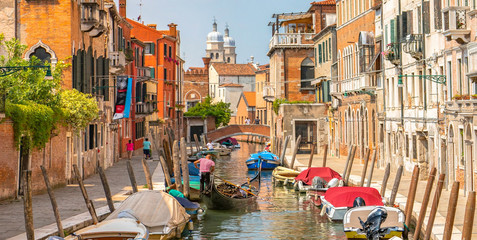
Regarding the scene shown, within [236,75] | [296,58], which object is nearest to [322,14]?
[296,58]

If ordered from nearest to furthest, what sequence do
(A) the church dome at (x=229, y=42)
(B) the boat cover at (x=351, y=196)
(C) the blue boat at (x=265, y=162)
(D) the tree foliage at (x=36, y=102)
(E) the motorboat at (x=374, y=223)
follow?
(E) the motorboat at (x=374, y=223) → (B) the boat cover at (x=351, y=196) → (D) the tree foliage at (x=36, y=102) → (C) the blue boat at (x=265, y=162) → (A) the church dome at (x=229, y=42)

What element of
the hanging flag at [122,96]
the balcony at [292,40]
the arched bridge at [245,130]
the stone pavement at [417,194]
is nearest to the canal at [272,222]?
the stone pavement at [417,194]

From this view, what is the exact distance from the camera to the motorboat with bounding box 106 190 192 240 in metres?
13.9

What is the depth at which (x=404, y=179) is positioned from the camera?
2264 centimetres

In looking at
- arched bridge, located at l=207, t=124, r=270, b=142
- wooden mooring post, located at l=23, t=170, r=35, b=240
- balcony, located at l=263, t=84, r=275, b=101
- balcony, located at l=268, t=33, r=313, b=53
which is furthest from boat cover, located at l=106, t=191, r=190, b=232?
arched bridge, located at l=207, t=124, r=270, b=142

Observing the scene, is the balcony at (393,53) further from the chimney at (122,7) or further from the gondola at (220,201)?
the chimney at (122,7)

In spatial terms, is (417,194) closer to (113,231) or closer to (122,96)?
(113,231)

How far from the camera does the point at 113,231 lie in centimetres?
1198

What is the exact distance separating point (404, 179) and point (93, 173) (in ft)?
33.4

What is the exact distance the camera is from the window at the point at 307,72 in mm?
43875

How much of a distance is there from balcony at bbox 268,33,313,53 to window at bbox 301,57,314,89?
1.00 m

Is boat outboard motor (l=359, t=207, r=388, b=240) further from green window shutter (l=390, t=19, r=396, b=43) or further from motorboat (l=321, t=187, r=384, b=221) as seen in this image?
green window shutter (l=390, t=19, r=396, b=43)

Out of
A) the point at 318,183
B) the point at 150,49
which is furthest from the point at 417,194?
the point at 150,49

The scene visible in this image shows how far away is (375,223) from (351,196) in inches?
154
